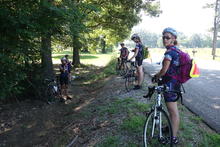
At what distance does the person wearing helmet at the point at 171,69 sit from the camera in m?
3.70

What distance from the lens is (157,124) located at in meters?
3.95

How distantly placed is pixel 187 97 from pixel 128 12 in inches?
396

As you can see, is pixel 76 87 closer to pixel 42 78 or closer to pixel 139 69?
pixel 42 78

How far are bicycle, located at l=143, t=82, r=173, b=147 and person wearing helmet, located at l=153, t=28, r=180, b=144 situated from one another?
0.43 feet

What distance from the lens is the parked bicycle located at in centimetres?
386

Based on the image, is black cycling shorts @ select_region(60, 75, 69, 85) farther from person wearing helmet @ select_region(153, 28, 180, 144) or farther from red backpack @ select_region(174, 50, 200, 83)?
red backpack @ select_region(174, 50, 200, 83)

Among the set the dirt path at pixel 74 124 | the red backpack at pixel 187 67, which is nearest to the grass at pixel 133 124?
the dirt path at pixel 74 124

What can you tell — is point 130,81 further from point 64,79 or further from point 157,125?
point 157,125

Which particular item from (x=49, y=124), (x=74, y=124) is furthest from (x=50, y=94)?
(x=74, y=124)

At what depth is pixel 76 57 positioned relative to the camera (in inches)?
855

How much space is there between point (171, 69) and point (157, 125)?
1.11 metres

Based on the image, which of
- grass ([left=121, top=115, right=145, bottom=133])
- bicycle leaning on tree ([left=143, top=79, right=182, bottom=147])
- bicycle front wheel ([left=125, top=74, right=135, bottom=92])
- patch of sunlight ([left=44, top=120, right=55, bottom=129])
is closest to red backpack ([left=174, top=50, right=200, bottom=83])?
bicycle leaning on tree ([left=143, top=79, right=182, bottom=147])

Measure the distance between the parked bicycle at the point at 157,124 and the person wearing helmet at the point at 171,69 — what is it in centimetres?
13

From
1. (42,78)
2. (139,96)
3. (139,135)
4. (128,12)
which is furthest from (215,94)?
(128,12)
